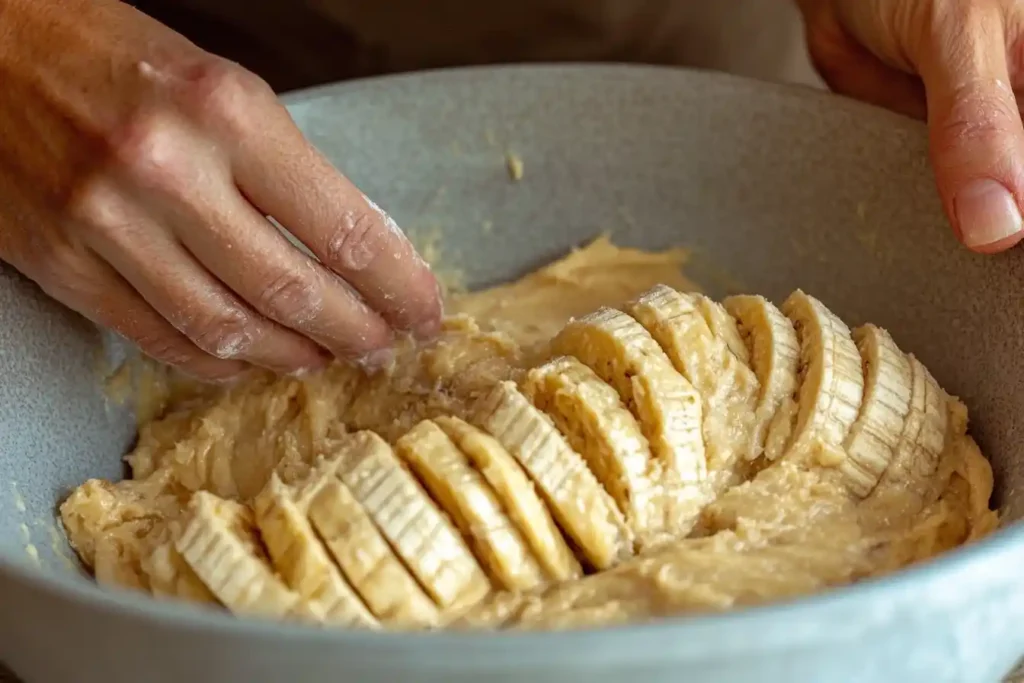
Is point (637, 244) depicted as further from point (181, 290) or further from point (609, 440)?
point (181, 290)

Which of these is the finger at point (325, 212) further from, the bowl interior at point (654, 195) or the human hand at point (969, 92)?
the human hand at point (969, 92)

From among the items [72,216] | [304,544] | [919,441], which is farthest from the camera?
[919,441]

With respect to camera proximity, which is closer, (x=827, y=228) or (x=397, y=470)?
(x=397, y=470)

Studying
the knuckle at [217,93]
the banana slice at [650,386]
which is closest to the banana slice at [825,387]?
the banana slice at [650,386]

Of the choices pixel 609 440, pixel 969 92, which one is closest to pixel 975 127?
pixel 969 92

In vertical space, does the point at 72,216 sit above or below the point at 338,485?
above

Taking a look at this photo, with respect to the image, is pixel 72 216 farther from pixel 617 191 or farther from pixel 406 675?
pixel 617 191

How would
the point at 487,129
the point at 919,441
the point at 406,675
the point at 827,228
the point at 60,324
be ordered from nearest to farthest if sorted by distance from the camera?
1. the point at 406,675
2. the point at 919,441
3. the point at 60,324
4. the point at 827,228
5. the point at 487,129

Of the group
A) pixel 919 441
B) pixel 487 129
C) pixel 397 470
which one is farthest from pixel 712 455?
pixel 487 129

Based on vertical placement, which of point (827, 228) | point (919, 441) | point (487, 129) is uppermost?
point (487, 129)
